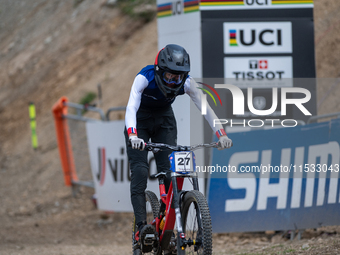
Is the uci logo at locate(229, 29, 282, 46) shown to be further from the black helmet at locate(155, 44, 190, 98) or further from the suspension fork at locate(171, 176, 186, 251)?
the suspension fork at locate(171, 176, 186, 251)

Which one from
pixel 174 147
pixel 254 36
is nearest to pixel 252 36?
pixel 254 36

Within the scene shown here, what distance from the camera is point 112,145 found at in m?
9.27

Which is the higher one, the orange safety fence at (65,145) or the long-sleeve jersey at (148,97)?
the long-sleeve jersey at (148,97)

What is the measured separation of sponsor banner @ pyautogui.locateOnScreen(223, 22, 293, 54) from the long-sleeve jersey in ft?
10.3

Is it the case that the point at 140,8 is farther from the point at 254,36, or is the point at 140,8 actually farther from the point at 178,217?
the point at 178,217

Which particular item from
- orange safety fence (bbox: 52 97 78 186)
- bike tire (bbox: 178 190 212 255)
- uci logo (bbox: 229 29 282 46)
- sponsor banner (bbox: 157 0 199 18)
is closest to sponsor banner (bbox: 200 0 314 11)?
sponsor banner (bbox: 157 0 199 18)

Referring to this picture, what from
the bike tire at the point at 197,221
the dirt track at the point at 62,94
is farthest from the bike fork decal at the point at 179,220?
the dirt track at the point at 62,94

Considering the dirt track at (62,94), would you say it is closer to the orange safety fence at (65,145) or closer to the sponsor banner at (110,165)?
the orange safety fence at (65,145)

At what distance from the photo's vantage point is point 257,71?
799 cm

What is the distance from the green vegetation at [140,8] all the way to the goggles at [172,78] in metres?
14.2

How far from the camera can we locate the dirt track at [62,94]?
775 centimetres

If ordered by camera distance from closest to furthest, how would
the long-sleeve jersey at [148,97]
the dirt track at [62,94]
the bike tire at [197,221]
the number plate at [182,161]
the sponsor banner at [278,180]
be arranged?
the bike tire at [197,221], the number plate at [182,161], the long-sleeve jersey at [148,97], the sponsor banner at [278,180], the dirt track at [62,94]

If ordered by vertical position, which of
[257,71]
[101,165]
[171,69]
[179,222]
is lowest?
[101,165]

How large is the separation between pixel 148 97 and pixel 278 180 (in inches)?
112
